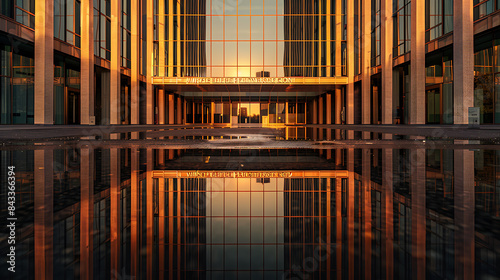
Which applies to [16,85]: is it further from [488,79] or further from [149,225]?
[488,79]

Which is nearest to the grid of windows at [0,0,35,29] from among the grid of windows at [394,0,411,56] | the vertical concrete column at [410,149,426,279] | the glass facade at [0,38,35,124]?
the glass facade at [0,38,35,124]

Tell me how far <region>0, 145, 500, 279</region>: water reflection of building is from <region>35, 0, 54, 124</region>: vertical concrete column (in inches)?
881

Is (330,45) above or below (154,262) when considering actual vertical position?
above

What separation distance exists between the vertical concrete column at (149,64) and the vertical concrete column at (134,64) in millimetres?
2083

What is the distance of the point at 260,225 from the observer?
2557 mm

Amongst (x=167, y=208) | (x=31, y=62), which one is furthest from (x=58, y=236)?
(x=31, y=62)

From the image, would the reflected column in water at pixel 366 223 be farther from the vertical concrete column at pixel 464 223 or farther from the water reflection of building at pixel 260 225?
the vertical concrete column at pixel 464 223

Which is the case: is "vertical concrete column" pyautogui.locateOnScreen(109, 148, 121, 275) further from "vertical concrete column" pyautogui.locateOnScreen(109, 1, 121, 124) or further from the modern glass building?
"vertical concrete column" pyautogui.locateOnScreen(109, 1, 121, 124)

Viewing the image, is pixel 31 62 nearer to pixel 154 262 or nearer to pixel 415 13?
pixel 415 13

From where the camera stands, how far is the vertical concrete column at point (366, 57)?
3919cm

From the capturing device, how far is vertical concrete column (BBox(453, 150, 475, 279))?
1793 mm

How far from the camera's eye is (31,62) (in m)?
30.5

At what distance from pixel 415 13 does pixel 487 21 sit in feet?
27.1

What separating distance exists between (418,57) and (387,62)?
5727mm
